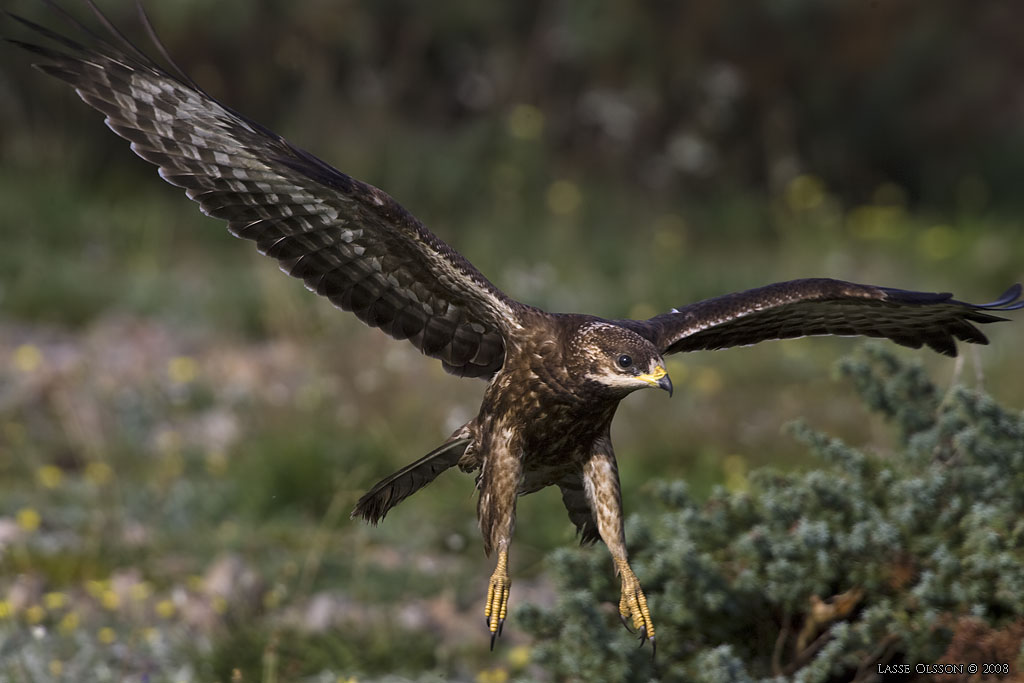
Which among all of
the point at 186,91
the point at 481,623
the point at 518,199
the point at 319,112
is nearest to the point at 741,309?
the point at 186,91

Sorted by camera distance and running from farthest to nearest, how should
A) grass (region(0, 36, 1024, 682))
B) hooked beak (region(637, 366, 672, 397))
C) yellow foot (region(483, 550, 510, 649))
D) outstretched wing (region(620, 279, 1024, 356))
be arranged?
grass (region(0, 36, 1024, 682))
outstretched wing (region(620, 279, 1024, 356))
yellow foot (region(483, 550, 510, 649))
hooked beak (region(637, 366, 672, 397))

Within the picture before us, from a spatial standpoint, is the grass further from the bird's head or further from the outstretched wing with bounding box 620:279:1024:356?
the bird's head

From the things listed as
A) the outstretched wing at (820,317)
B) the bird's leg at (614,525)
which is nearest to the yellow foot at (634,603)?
the bird's leg at (614,525)

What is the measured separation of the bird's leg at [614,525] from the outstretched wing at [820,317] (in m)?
0.38

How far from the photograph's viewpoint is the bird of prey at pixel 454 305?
A: 379 cm

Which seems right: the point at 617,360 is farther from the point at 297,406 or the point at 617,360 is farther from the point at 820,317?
the point at 297,406

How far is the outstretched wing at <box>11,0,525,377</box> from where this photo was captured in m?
3.77

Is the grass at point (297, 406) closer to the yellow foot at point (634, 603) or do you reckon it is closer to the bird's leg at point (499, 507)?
the yellow foot at point (634, 603)

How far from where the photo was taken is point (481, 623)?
5418mm

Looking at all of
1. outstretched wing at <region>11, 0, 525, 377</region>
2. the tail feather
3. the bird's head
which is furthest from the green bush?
outstretched wing at <region>11, 0, 525, 377</region>

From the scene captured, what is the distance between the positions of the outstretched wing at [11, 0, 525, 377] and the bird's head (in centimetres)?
32

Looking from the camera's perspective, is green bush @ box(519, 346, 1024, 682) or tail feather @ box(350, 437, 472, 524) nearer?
green bush @ box(519, 346, 1024, 682)

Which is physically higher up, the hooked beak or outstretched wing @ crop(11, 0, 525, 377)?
outstretched wing @ crop(11, 0, 525, 377)

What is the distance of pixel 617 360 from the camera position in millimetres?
3744
